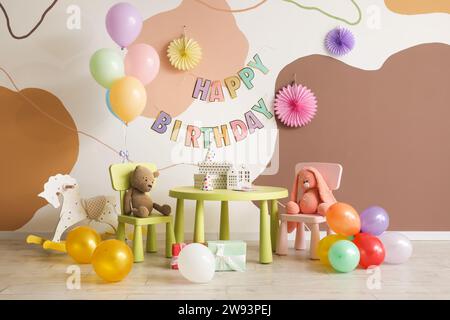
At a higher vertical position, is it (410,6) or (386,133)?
(410,6)

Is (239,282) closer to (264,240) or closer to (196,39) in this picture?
(264,240)

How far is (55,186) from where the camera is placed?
367 cm

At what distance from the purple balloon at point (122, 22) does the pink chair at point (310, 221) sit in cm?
147

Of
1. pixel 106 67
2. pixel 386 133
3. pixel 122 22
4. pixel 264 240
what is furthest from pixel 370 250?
pixel 122 22

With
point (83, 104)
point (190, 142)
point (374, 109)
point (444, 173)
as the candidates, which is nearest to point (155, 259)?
point (190, 142)

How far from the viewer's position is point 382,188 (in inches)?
164

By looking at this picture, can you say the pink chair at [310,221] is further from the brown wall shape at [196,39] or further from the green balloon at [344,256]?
the brown wall shape at [196,39]

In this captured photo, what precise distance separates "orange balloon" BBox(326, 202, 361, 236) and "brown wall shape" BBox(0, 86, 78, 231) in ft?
6.49

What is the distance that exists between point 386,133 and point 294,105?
0.76m

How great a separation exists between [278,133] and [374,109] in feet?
2.52

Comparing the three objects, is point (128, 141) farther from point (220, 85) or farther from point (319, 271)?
point (319, 271)

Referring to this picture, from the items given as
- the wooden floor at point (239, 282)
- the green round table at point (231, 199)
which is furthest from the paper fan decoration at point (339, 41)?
the wooden floor at point (239, 282)

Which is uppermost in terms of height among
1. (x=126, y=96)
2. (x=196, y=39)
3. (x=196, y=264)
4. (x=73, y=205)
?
(x=196, y=39)

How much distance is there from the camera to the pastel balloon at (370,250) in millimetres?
3115
